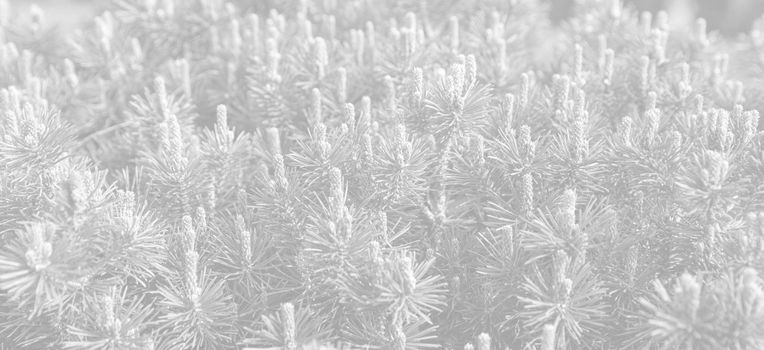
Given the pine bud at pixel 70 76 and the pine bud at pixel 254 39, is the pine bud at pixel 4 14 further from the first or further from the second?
the pine bud at pixel 254 39

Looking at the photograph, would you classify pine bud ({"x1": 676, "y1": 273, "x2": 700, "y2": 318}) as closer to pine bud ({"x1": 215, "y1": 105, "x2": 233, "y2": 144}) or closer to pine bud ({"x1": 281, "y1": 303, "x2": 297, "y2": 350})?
pine bud ({"x1": 281, "y1": 303, "x2": 297, "y2": 350})

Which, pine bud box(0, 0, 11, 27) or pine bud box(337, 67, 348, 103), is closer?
pine bud box(337, 67, 348, 103)

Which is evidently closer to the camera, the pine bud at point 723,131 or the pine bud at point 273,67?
the pine bud at point 723,131

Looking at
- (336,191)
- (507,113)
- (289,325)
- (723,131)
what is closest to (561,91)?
(507,113)

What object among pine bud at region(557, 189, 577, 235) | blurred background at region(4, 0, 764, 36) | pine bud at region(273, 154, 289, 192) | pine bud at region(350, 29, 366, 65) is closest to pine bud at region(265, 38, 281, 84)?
pine bud at region(350, 29, 366, 65)

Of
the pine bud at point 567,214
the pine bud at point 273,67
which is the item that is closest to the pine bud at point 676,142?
the pine bud at point 567,214

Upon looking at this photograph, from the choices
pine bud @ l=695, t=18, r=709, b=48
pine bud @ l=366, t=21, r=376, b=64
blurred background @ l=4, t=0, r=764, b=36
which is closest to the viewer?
pine bud @ l=366, t=21, r=376, b=64

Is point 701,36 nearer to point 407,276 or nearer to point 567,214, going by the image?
point 567,214

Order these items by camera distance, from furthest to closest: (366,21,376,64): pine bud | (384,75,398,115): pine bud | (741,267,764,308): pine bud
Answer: (366,21,376,64): pine bud, (384,75,398,115): pine bud, (741,267,764,308): pine bud
